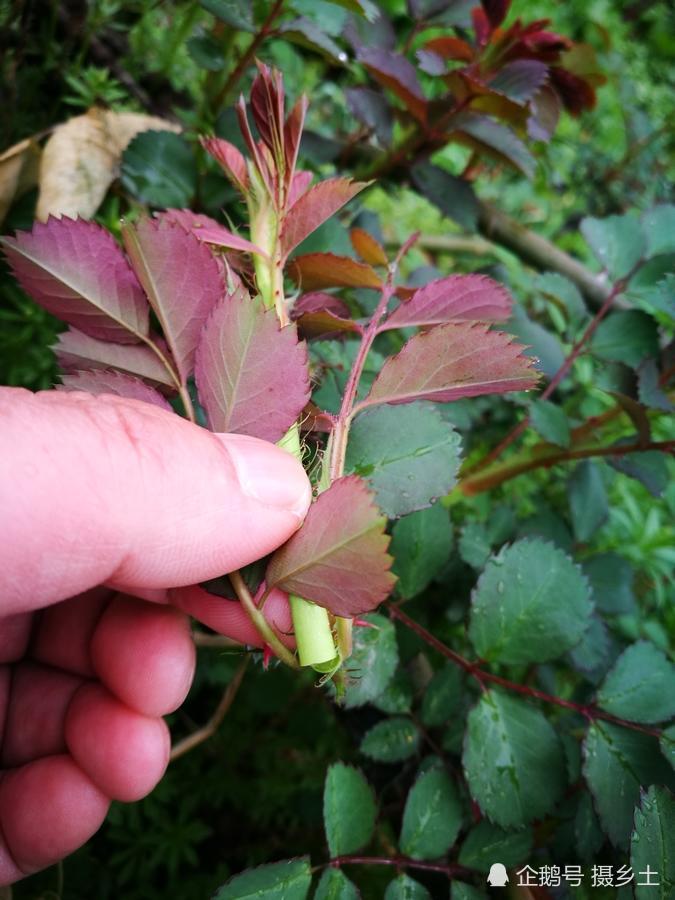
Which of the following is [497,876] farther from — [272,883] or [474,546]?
[474,546]

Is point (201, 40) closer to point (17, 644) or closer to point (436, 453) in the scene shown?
point (436, 453)

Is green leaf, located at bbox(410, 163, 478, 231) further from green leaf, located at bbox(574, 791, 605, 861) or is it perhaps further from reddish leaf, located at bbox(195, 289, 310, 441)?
green leaf, located at bbox(574, 791, 605, 861)

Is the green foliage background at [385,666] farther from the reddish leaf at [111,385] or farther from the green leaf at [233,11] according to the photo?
the reddish leaf at [111,385]

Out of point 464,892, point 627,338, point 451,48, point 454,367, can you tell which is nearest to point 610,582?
point 627,338

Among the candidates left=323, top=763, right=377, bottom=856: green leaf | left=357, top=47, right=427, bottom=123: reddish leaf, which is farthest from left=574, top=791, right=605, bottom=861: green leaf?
left=357, top=47, right=427, bottom=123: reddish leaf

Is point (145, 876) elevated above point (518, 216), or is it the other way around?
point (518, 216)

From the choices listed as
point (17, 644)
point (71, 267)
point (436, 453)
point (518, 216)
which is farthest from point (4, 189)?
point (518, 216)
